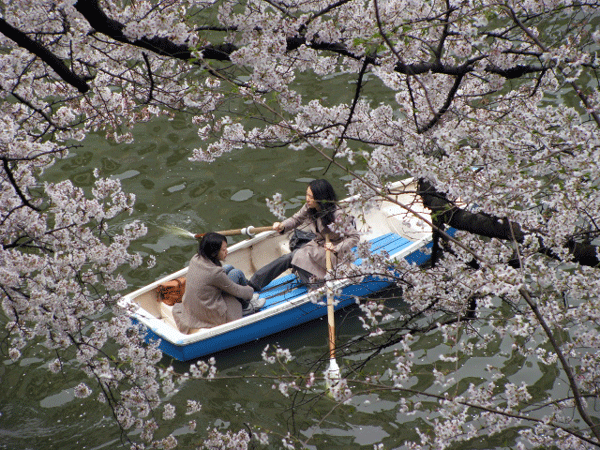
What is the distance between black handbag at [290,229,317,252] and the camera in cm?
785

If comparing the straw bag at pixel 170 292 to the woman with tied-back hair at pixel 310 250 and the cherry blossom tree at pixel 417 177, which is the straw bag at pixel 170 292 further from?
the cherry blossom tree at pixel 417 177

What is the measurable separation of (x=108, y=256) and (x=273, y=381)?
275 cm

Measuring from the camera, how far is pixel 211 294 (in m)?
6.88

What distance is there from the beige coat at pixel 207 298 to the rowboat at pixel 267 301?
0.51ft

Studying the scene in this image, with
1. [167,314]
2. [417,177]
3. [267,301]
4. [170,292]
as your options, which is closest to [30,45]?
[417,177]

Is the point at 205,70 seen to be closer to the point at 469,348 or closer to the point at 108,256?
the point at 108,256

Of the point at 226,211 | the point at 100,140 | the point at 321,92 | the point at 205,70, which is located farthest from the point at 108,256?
the point at 321,92

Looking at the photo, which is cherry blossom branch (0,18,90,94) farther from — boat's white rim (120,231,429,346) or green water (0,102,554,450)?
boat's white rim (120,231,429,346)

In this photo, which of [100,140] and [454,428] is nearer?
[454,428]

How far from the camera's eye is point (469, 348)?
4824 millimetres

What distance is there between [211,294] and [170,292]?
0.86m

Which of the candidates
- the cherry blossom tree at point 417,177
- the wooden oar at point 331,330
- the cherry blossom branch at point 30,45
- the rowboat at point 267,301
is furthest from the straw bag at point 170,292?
the cherry blossom branch at point 30,45

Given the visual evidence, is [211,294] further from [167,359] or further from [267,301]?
[167,359]

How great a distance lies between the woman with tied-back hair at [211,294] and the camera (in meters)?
6.75
